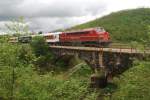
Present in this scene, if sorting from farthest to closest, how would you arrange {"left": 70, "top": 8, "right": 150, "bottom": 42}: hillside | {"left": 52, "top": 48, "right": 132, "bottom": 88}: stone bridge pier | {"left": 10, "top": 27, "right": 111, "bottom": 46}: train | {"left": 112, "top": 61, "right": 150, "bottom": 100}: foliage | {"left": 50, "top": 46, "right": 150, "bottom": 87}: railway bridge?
{"left": 70, "top": 8, "right": 150, "bottom": 42}: hillside → {"left": 10, "top": 27, "right": 111, "bottom": 46}: train → {"left": 52, "top": 48, "right": 132, "bottom": 88}: stone bridge pier → {"left": 50, "top": 46, "right": 150, "bottom": 87}: railway bridge → {"left": 112, "top": 61, "right": 150, "bottom": 100}: foliage

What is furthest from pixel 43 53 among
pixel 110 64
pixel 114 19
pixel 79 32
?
pixel 114 19

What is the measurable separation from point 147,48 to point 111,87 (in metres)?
23.7

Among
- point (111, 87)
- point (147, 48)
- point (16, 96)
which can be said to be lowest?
point (111, 87)

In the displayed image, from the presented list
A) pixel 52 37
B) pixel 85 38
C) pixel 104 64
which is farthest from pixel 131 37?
pixel 104 64

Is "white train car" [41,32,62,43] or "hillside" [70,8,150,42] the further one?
"hillside" [70,8,150,42]

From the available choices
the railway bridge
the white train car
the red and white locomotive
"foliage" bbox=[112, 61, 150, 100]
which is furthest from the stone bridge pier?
"foliage" bbox=[112, 61, 150, 100]

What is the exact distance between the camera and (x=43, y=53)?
2940 inches

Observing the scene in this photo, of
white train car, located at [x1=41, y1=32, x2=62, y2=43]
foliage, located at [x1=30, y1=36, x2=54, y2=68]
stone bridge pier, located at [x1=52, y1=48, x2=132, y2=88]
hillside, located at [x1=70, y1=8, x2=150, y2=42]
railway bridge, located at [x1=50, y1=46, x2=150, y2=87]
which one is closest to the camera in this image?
railway bridge, located at [x1=50, y1=46, x2=150, y2=87]

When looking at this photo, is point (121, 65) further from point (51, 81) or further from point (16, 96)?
point (16, 96)

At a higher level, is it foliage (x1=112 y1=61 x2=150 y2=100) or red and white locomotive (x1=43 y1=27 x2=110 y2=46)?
red and white locomotive (x1=43 y1=27 x2=110 y2=46)

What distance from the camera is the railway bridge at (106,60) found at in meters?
47.6

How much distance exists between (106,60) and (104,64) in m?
0.95

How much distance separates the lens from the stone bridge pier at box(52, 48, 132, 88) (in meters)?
48.4

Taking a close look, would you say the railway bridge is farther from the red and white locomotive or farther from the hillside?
the hillside
